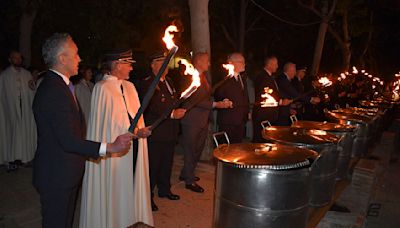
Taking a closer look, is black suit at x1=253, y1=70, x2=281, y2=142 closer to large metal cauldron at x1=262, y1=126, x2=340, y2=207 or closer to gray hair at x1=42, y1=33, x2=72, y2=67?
large metal cauldron at x1=262, y1=126, x2=340, y2=207

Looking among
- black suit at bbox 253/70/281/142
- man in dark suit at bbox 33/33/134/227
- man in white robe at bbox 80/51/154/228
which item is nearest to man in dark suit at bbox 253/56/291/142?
black suit at bbox 253/70/281/142

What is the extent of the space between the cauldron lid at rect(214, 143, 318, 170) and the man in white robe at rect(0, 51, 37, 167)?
4645mm

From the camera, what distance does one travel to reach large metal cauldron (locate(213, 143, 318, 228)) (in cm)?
333

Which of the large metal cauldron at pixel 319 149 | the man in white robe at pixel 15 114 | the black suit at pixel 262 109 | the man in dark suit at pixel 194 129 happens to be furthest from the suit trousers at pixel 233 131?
the man in white robe at pixel 15 114

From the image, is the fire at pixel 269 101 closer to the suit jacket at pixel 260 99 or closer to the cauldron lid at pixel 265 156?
the suit jacket at pixel 260 99

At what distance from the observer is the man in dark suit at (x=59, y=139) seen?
8.98 feet

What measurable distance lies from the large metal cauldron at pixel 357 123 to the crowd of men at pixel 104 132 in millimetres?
1093

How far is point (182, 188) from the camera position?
5895 mm

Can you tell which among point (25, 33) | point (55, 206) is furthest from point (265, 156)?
point (25, 33)

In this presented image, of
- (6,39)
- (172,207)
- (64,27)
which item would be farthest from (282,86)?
(6,39)

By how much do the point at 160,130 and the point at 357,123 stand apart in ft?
12.5

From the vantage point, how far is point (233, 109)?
594 centimetres

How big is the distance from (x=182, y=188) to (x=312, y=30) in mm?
26120

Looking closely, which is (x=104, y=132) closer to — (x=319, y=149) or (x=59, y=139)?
(x=59, y=139)
